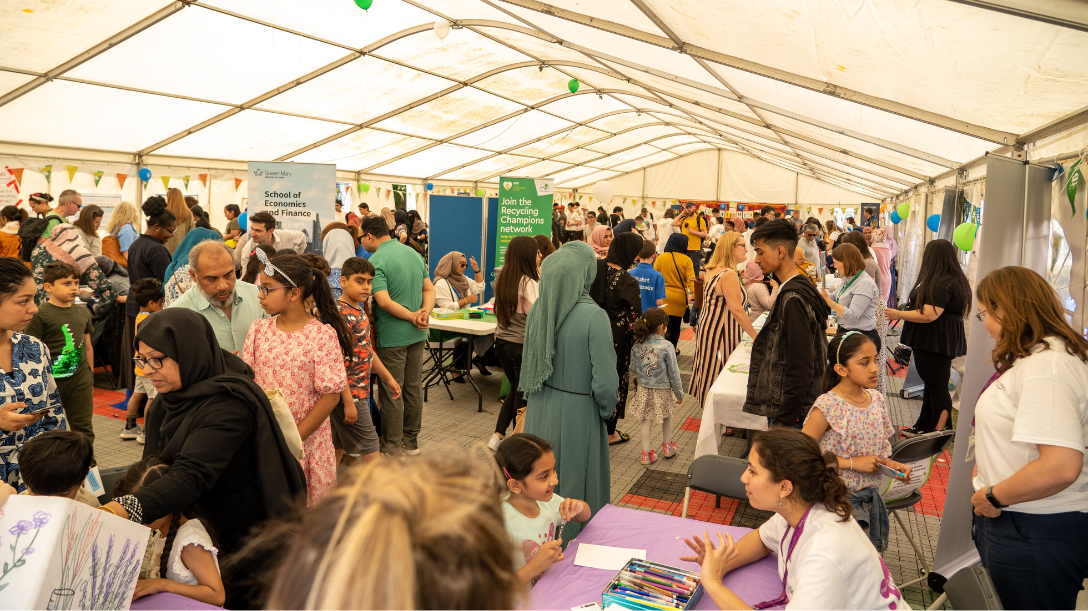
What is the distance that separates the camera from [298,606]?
0.63 m

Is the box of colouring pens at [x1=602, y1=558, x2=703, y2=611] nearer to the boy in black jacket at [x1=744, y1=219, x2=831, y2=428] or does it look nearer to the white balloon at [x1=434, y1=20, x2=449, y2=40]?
the boy in black jacket at [x1=744, y1=219, x2=831, y2=428]

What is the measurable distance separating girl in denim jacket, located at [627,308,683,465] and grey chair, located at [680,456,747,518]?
6.49ft

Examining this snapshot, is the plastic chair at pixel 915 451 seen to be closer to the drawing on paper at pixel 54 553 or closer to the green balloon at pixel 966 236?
the green balloon at pixel 966 236

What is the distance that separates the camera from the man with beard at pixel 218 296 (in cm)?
307

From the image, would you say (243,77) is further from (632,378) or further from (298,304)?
(298,304)

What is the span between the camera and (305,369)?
2816mm

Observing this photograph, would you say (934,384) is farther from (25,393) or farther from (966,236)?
(25,393)

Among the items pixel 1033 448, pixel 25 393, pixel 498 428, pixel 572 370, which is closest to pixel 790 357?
pixel 572 370

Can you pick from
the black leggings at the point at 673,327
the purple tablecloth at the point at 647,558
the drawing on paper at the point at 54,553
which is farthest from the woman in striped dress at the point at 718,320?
the drawing on paper at the point at 54,553

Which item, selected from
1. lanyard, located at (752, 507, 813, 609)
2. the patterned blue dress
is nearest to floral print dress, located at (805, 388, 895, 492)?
lanyard, located at (752, 507, 813, 609)

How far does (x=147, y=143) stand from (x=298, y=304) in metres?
8.85

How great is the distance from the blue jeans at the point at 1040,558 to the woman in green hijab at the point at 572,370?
1516 mm

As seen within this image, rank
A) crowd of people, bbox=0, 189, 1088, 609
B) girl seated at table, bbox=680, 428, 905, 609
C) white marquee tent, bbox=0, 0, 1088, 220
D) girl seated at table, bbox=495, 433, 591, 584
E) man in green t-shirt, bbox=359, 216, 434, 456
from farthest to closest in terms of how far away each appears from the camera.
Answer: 1. man in green t-shirt, bbox=359, 216, 434, 456
2. white marquee tent, bbox=0, 0, 1088, 220
3. girl seated at table, bbox=495, 433, 591, 584
4. girl seated at table, bbox=680, 428, 905, 609
5. crowd of people, bbox=0, 189, 1088, 609

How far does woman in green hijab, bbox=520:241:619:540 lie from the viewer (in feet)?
9.84
